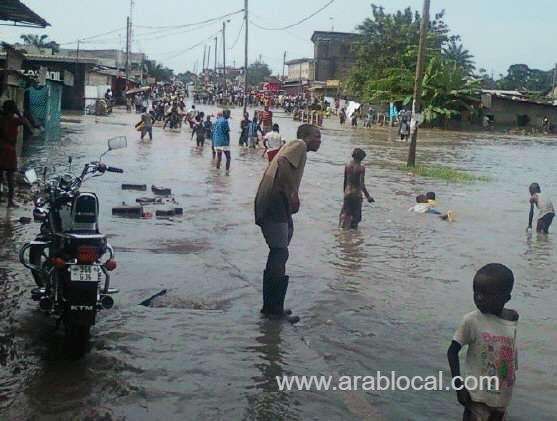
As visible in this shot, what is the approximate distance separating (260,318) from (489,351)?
122 inches

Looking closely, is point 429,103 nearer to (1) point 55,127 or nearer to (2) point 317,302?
(1) point 55,127

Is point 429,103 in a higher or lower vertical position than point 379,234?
higher

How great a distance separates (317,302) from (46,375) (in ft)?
10.6

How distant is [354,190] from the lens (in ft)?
38.5

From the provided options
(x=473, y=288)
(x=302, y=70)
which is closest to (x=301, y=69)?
(x=302, y=70)

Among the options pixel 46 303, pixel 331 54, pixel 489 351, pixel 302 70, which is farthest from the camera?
pixel 302 70

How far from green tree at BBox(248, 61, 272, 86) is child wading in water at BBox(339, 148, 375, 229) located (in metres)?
118

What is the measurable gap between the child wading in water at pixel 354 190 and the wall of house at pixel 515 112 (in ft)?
152

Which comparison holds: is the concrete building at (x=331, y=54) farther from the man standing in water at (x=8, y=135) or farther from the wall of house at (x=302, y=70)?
the man standing in water at (x=8, y=135)

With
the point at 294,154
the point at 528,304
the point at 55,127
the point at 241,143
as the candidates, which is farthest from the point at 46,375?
the point at 55,127

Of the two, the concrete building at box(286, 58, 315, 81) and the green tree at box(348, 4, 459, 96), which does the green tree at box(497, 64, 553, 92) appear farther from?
the green tree at box(348, 4, 459, 96)

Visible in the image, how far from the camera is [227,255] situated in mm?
9508

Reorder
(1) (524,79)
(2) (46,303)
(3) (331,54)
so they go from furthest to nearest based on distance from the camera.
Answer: (1) (524,79) < (3) (331,54) < (2) (46,303)

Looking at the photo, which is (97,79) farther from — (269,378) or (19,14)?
(269,378)
